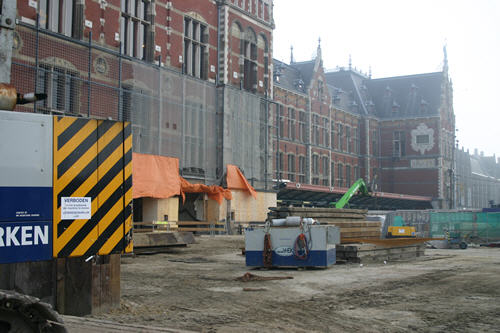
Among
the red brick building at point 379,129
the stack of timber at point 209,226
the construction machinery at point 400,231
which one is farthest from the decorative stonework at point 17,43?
the red brick building at point 379,129

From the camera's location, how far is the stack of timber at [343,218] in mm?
15430

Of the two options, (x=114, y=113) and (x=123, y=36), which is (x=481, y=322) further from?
(x=123, y=36)

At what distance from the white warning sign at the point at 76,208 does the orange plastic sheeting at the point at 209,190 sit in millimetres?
21757

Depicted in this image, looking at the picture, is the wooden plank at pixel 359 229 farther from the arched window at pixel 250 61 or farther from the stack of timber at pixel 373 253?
the arched window at pixel 250 61

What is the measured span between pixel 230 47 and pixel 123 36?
7.68 m

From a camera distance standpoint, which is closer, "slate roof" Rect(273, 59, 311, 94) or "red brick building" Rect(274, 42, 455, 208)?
"slate roof" Rect(273, 59, 311, 94)

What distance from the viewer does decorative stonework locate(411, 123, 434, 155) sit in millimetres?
65419

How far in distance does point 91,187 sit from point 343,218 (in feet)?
42.4

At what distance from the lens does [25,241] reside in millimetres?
5105

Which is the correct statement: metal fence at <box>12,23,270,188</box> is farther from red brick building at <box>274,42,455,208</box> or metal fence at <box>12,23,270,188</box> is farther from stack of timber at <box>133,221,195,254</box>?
red brick building at <box>274,42,455,208</box>

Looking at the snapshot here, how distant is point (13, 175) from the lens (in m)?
5.06

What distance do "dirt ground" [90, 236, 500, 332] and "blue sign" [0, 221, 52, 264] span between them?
1753mm

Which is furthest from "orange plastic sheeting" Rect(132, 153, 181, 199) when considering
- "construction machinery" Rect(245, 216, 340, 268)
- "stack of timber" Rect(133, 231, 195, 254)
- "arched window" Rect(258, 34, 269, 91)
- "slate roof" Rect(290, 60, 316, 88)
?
"slate roof" Rect(290, 60, 316, 88)

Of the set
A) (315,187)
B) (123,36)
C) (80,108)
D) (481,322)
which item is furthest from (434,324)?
(315,187)
